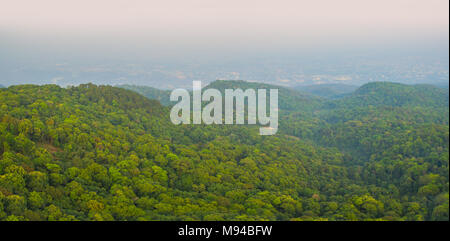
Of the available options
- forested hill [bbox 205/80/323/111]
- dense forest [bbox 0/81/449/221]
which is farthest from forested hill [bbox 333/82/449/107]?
dense forest [bbox 0/81/449/221]

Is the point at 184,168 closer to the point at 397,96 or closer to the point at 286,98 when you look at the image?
the point at 397,96

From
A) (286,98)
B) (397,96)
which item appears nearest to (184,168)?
(397,96)

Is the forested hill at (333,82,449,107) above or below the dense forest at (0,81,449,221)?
above

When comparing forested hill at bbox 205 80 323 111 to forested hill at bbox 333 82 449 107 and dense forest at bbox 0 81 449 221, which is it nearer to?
forested hill at bbox 333 82 449 107

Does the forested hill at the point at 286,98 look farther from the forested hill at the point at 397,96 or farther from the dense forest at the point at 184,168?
the dense forest at the point at 184,168

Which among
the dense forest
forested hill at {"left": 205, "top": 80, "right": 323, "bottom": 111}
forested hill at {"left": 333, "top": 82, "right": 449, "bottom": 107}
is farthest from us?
forested hill at {"left": 205, "top": 80, "right": 323, "bottom": 111}

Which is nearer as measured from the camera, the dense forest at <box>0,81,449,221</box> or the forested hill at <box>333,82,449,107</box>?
the dense forest at <box>0,81,449,221</box>
